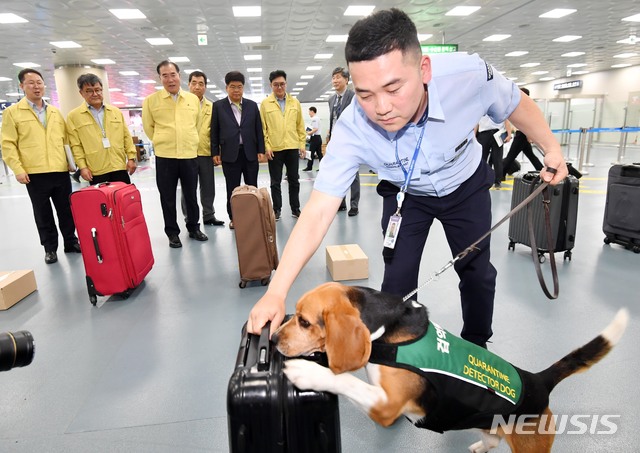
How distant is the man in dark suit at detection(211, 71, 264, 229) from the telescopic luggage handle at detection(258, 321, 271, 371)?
4.14m

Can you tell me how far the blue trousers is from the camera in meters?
1.68

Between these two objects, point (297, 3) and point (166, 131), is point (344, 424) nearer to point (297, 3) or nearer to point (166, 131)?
point (166, 131)

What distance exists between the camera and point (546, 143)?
169cm

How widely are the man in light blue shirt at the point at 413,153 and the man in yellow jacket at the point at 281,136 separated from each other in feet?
13.7

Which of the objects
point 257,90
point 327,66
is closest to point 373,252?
point 327,66

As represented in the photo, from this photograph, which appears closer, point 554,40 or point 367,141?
point 367,141

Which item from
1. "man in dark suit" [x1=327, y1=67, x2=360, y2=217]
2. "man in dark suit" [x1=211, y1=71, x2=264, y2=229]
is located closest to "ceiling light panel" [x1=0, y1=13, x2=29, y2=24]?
"man in dark suit" [x1=211, y1=71, x2=264, y2=229]

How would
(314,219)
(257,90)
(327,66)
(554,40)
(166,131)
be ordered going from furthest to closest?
(257,90) < (327,66) < (554,40) < (166,131) < (314,219)

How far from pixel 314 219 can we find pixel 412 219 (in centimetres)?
52

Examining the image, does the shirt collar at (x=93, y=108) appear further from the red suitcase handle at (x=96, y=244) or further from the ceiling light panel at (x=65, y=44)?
the ceiling light panel at (x=65, y=44)

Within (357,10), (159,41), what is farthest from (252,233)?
(159,41)

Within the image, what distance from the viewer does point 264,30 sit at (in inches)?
477

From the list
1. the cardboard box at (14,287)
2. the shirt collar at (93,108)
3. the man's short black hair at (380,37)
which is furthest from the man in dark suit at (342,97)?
the man's short black hair at (380,37)

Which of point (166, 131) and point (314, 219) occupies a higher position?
point (166, 131)
